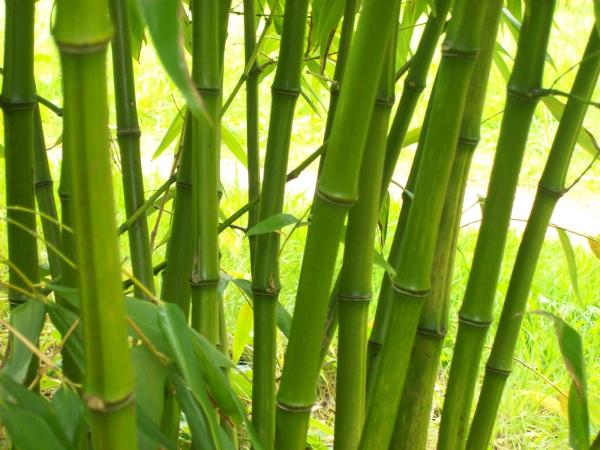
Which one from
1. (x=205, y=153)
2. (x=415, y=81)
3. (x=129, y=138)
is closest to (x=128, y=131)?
(x=129, y=138)

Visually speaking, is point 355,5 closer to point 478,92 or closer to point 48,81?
point 478,92

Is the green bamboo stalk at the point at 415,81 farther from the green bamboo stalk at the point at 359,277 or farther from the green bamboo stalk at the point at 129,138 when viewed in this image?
the green bamboo stalk at the point at 129,138

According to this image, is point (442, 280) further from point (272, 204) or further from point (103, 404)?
point (103, 404)

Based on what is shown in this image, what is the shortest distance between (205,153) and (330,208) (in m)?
0.11

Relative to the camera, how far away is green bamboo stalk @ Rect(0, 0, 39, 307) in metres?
0.52

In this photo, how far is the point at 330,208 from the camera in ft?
1.46

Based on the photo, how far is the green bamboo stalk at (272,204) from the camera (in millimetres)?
557

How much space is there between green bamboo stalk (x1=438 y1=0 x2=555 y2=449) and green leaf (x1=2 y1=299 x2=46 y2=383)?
0.28 m

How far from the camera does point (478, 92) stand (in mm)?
533

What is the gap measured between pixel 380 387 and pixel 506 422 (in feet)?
2.72

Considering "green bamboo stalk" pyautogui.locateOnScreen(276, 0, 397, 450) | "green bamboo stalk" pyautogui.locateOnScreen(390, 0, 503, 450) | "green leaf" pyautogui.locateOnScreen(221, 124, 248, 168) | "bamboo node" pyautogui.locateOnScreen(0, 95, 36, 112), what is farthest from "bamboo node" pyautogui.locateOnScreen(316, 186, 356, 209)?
"green leaf" pyautogui.locateOnScreen(221, 124, 248, 168)

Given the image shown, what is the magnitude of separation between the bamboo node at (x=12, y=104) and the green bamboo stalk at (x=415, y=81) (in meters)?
0.26

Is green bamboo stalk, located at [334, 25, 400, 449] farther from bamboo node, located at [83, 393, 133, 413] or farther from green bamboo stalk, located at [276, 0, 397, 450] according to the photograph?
bamboo node, located at [83, 393, 133, 413]

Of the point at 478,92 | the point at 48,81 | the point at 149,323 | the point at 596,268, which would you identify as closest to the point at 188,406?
the point at 149,323
